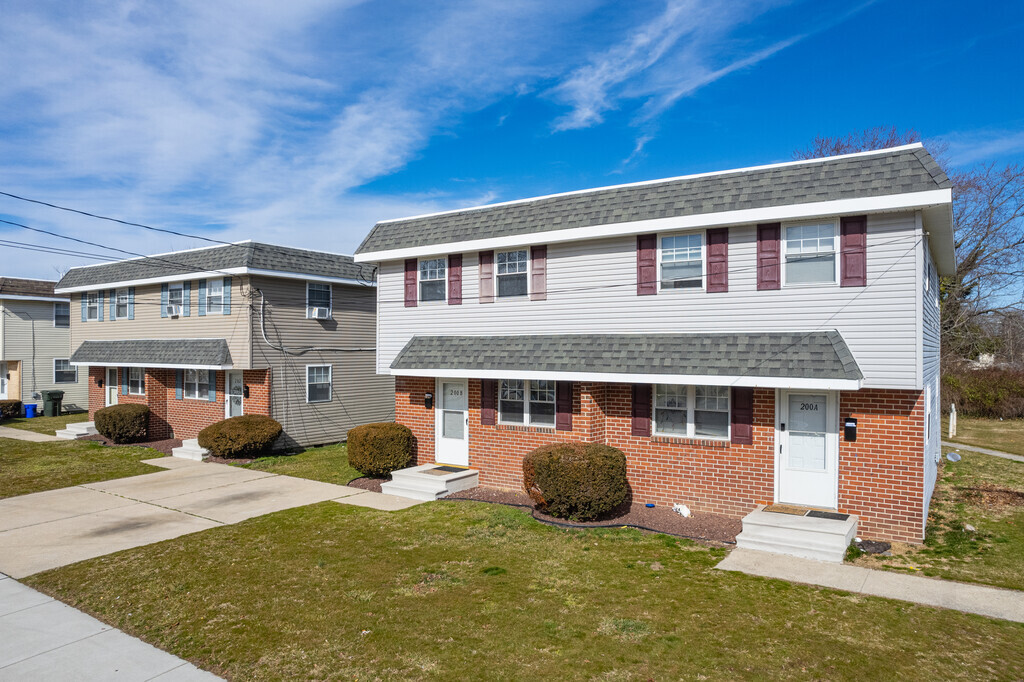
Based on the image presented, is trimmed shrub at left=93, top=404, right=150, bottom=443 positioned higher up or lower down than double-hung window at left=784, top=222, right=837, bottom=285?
lower down

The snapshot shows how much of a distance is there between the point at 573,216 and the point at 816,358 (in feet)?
18.0

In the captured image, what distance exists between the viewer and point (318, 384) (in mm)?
20594

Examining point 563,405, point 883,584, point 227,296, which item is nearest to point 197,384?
point 227,296

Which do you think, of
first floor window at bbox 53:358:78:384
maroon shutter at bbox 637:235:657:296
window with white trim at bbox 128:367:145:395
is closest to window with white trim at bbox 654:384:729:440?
maroon shutter at bbox 637:235:657:296

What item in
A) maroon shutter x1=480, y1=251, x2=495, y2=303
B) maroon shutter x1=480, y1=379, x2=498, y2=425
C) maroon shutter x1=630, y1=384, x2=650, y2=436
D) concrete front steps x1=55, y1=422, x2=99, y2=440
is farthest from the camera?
concrete front steps x1=55, y1=422, x2=99, y2=440

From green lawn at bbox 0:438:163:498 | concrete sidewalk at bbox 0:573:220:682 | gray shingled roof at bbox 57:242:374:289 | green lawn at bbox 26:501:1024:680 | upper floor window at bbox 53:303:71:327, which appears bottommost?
green lawn at bbox 0:438:163:498

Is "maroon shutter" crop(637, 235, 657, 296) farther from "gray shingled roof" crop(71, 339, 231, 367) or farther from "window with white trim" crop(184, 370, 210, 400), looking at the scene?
"window with white trim" crop(184, 370, 210, 400)

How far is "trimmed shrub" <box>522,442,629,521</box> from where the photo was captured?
Result: 11016mm

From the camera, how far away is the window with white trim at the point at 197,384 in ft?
68.6

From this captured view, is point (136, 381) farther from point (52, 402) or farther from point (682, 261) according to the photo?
point (682, 261)

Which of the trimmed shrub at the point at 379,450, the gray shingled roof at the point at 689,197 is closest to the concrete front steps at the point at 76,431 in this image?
the trimmed shrub at the point at 379,450

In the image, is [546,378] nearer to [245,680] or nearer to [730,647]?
[730,647]

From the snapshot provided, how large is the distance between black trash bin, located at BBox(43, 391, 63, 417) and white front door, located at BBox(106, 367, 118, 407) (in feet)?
22.5

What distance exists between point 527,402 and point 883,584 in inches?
286
